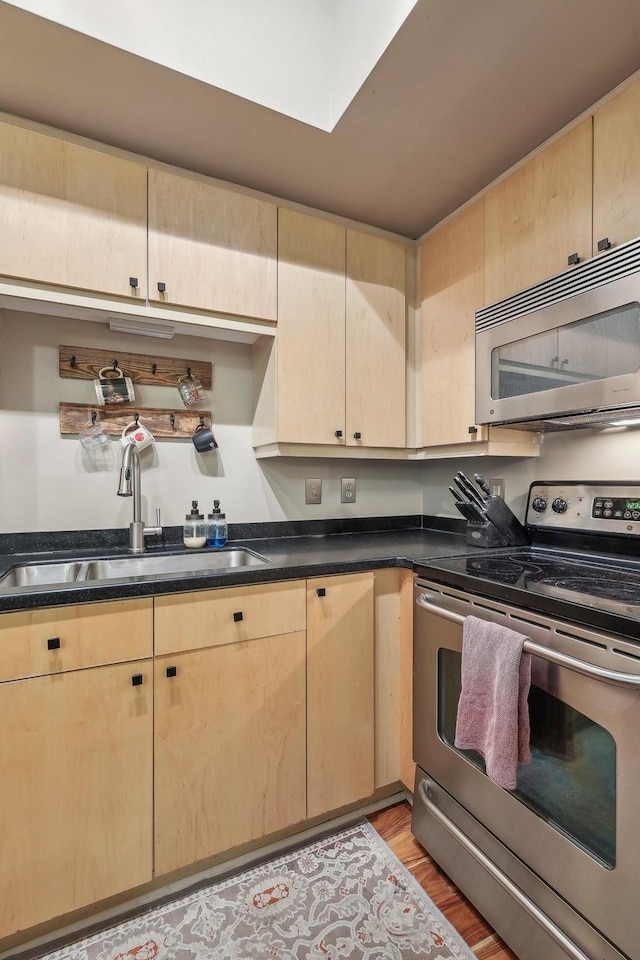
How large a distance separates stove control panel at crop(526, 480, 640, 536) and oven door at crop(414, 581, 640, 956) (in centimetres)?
63

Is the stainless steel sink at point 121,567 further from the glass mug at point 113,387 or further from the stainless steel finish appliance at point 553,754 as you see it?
the stainless steel finish appliance at point 553,754

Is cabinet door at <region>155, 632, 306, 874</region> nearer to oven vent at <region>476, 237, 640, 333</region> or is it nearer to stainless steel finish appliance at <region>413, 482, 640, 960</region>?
→ stainless steel finish appliance at <region>413, 482, 640, 960</region>

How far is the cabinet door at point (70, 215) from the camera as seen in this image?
1339 millimetres

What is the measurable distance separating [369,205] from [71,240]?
46.6 inches

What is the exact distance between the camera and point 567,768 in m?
1.01

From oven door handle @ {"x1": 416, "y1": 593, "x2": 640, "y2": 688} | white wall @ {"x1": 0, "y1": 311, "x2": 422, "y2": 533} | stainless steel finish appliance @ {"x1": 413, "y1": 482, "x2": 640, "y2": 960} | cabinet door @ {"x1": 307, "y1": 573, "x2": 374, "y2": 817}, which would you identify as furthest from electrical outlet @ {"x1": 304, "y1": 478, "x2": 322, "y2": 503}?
oven door handle @ {"x1": 416, "y1": 593, "x2": 640, "y2": 688}

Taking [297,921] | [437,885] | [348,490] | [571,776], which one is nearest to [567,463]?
[348,490]

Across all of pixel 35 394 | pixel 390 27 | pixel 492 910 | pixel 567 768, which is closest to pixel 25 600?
pixel 35 394

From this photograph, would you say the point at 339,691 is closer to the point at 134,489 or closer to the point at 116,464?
the point at 134,489

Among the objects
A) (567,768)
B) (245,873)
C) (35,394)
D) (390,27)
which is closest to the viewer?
(567,768)

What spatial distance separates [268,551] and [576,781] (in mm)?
1172

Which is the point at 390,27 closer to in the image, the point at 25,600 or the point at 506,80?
the point at 506,80

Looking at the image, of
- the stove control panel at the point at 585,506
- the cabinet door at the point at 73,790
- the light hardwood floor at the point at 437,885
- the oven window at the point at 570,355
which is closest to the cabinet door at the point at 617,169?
the oven window at the point at 570,355

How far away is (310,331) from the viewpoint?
1.82 m
